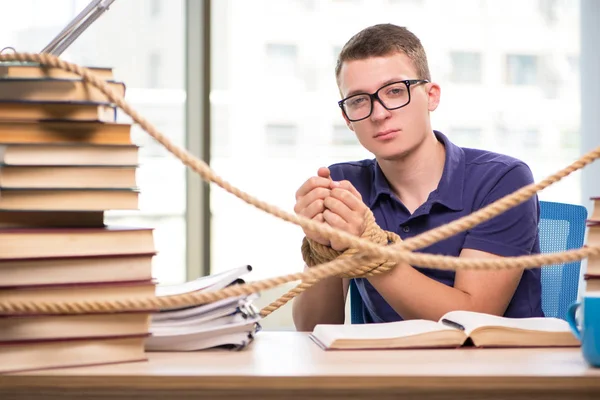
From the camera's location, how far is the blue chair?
5.98 ft

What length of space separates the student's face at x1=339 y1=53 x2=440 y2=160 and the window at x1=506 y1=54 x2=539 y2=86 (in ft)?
8.36

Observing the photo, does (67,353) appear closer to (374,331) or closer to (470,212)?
(374,331)

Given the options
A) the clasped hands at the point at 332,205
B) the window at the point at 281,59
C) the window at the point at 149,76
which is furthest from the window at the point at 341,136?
the clasped hands at the point at 332,205

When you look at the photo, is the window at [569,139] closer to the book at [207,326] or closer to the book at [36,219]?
the book at [207,326]

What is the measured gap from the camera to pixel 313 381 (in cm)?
84

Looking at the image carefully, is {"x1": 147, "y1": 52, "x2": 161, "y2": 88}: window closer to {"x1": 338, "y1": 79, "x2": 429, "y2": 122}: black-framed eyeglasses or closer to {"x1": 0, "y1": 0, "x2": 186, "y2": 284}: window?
{"x1": 0, "y1": 0, "x2": 186, "y2": 284}: window

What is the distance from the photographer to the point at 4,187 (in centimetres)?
93

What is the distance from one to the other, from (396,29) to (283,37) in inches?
89.8

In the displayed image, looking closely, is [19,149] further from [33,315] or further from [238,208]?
[238,208]

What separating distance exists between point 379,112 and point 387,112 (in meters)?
0.02

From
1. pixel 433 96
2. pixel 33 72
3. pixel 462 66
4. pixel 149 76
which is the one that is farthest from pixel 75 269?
pixel 462 66

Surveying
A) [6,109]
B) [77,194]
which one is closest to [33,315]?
[77,194]

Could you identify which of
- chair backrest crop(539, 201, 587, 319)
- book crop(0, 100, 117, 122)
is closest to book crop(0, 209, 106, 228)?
book crop(0, 100, 117, 122)

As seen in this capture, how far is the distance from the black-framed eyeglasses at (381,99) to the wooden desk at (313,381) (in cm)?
87
